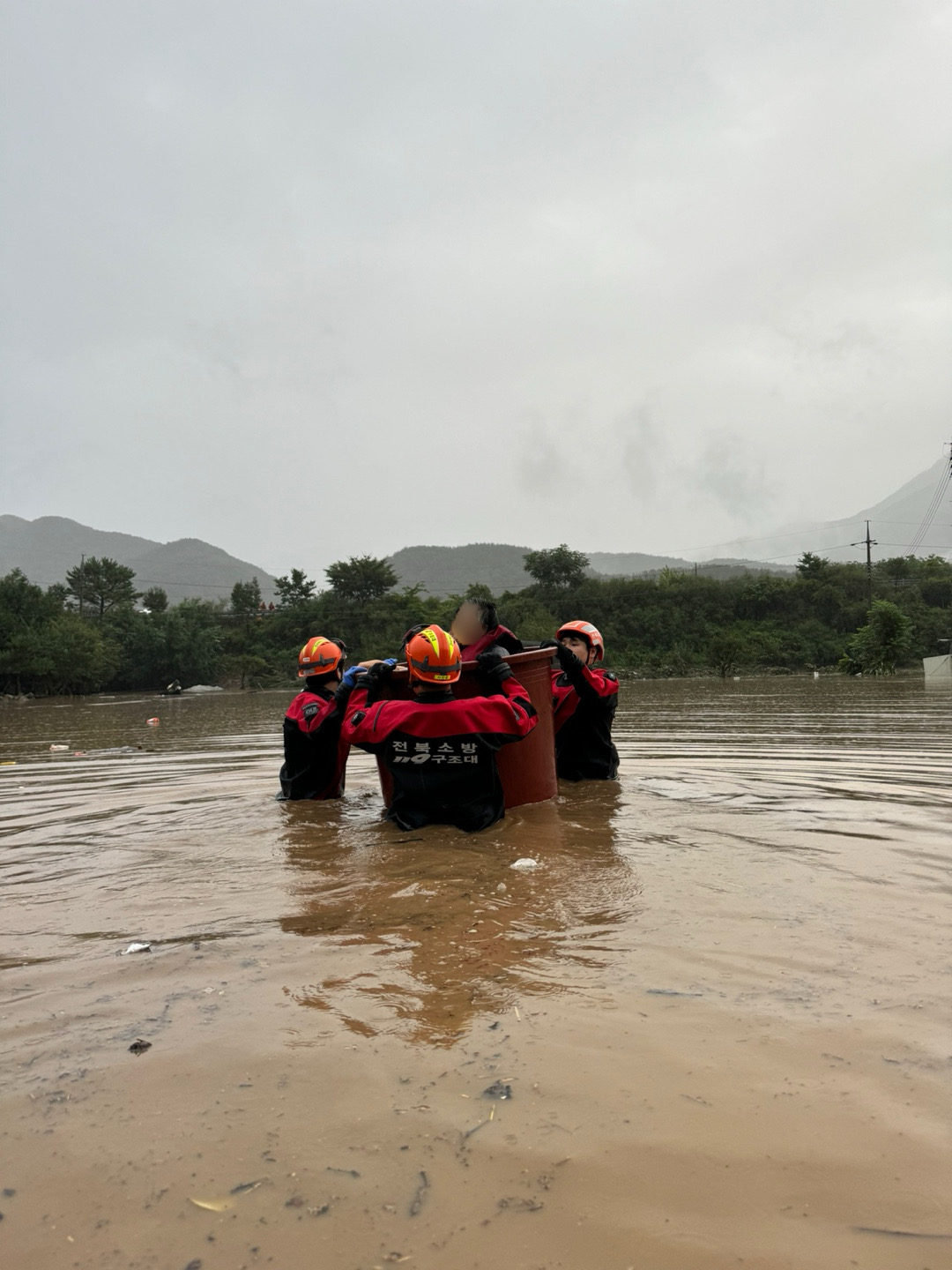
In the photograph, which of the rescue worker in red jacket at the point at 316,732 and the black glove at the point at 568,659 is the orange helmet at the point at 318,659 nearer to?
the rescue worker in red jacket at the point at 316,732

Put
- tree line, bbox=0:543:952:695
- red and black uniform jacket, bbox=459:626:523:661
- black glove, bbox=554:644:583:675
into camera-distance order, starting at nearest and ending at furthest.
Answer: red and black uniform jacket, bbox=459:626:523:661
black glove, bbox=554:644:583:675
tree line, bbox=0:543:952:695

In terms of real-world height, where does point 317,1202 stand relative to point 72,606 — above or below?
below

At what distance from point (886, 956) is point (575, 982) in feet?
3.50

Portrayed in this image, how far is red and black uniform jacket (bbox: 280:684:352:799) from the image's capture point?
6438 millimetres

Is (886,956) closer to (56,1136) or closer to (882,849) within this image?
(882,849)

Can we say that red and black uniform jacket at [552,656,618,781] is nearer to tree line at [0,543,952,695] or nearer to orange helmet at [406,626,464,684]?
orange helmet at [406,626,464,684]

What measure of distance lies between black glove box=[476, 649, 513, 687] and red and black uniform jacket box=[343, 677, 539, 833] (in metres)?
0.06

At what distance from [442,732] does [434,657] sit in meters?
0.43

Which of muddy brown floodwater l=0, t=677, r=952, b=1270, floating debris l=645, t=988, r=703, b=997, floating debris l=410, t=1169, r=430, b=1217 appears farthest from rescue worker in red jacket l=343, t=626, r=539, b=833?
floating debris l=410, t=1169, r=430, b=1217

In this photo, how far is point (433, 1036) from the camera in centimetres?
238

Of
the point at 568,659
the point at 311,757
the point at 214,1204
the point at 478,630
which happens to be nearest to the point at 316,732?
the point at 311,757

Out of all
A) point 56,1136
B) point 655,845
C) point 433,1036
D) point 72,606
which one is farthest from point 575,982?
point 72,606

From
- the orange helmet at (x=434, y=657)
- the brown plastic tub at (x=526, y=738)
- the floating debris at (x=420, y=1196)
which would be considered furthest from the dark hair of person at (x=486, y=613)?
the floating debris at (x=420, y=1196)

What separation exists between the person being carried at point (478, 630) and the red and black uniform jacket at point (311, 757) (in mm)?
1106
